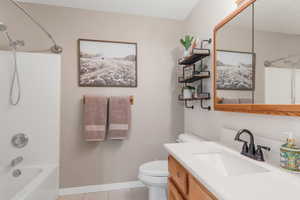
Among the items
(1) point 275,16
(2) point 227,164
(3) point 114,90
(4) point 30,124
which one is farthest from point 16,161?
(1) point 275,16

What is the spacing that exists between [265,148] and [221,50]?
2.79 feet

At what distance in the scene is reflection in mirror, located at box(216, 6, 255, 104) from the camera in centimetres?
110

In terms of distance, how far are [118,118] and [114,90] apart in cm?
38

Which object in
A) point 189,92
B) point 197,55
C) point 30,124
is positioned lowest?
point 30,124

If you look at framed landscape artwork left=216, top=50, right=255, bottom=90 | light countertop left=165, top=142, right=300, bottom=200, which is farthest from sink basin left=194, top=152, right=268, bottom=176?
framed landscape artwork left=216, top=50, right=255, bottom=90

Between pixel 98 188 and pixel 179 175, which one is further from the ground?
pixel 179 175

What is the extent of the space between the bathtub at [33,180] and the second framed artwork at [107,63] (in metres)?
1.01

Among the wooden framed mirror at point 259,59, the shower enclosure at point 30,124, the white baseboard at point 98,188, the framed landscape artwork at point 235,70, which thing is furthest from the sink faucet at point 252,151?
the shower enclosure at point 30,124

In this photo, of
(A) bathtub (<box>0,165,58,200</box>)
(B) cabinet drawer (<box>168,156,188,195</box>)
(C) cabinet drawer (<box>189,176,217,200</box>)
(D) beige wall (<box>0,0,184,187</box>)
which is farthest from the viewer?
(D) beige wall (<box>0,0,184,187</box>)

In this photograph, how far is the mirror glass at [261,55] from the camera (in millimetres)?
838

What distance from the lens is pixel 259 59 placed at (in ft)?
3.35

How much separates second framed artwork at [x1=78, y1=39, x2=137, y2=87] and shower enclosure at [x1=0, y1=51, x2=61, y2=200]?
329 millimetres

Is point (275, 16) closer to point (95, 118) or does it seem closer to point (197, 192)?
point (197, 192)

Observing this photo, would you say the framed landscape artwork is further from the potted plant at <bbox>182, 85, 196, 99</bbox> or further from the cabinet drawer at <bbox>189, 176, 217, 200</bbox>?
the cabinet drawer at <bbox>189, 176, 217, 200</bbox>
